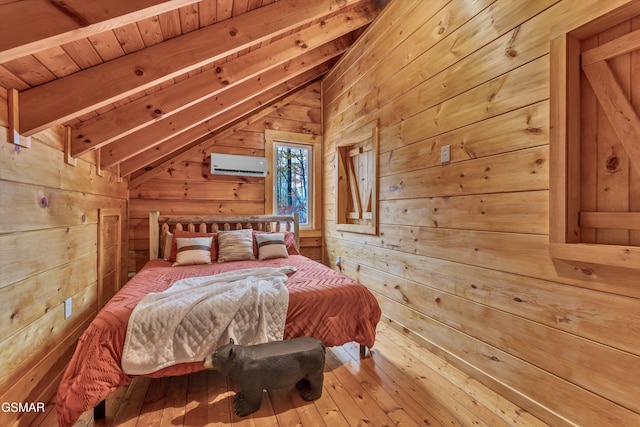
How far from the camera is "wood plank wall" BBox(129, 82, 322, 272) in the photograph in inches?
133

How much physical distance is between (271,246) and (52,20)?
2376 mm

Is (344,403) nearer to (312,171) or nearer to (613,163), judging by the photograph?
(613,163)

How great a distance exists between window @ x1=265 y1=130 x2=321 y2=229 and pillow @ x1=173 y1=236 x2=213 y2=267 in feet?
3.98

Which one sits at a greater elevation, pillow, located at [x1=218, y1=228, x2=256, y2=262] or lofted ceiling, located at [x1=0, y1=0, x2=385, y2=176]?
lofted ceiling, located at [x1=0, y1=0, x2=385, y2=176]

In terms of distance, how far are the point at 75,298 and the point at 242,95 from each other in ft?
6.59

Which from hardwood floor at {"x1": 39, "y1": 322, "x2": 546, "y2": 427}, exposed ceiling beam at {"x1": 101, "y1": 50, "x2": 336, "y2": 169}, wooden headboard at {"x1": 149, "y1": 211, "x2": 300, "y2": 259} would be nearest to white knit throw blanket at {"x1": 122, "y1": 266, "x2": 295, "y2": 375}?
hardwood floor at {"x1": 39, "y1": 322, "x2": 546, "y2": 427}

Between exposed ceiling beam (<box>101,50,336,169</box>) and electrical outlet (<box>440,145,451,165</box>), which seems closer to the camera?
electrical outlet (<box>440,145,451,165</box>)

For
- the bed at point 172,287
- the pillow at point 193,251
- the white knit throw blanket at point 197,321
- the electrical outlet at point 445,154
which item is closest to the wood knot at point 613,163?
the electrical outlet at point 445,154

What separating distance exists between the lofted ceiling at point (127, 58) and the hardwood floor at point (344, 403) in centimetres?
151

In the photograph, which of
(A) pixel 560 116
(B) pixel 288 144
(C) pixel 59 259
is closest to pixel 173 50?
(C) pixel 59 259

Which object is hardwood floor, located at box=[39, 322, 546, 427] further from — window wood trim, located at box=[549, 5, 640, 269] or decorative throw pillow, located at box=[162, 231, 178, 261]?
decorative throw pillow, located at box=[162, 231, 178, 261]

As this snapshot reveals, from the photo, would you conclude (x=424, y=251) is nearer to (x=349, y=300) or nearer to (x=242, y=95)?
(x=349, y=300)

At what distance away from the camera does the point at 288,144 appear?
4.09 metres

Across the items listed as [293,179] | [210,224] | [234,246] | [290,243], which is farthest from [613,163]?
[210,224]
